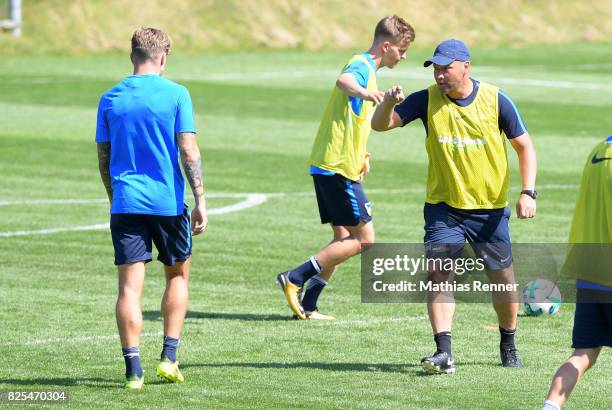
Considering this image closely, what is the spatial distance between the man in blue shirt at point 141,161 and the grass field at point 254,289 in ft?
1.74

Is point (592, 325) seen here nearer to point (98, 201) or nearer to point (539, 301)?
point (539, 301)

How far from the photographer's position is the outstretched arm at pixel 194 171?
8.72 metres

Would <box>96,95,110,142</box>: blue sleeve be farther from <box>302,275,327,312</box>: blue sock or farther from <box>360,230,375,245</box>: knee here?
<box>360,230,375,245</box>: knee

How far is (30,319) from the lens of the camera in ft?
36.4

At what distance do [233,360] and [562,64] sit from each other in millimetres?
38361

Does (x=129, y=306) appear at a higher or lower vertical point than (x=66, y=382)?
higher

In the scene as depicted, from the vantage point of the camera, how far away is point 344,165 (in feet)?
37.7

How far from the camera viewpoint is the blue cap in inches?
365

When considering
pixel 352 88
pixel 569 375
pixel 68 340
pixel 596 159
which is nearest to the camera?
pixel 596 159

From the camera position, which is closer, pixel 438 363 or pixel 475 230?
pixel 438 363

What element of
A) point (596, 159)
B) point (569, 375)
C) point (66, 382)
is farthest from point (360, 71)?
point (569, 375)

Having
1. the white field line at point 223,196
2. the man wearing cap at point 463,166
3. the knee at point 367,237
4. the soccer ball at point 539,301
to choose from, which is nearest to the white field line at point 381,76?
the white field line at point 223,196

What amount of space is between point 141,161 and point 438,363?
226 centimetres

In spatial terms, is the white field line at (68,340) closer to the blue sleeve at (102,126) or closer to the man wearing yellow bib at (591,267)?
the blue sleeve at (102,126)
